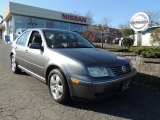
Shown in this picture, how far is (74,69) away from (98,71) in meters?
0.45

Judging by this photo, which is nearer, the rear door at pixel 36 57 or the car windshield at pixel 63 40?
the rear door at pixel 36 57

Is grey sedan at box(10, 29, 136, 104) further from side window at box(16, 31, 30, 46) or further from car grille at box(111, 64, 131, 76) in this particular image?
side window at box(16, 31, 30, 46)

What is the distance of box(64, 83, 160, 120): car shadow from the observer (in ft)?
13.0

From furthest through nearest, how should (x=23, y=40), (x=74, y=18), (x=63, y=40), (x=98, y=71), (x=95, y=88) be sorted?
(x=74, y=18), (x=23, y=40), (x=63, y=40), (x=98, y=71), (x=95, y=88)

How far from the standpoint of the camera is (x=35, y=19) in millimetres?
38000

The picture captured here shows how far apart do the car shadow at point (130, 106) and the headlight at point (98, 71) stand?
742 mm

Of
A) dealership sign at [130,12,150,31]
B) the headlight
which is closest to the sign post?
dealership sign at [130,12,150,31]

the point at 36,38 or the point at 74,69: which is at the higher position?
the point at 36,38

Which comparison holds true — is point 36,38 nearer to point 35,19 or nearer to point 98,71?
point 98,71

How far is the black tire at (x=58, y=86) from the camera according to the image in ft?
13.7

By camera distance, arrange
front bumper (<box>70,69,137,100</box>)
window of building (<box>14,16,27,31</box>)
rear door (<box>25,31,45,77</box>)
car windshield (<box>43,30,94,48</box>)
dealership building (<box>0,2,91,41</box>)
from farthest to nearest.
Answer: window of building (<box>14,16,27,31</box>)
dealership building (<box>0,2,91,41</box>)
car windshield (<box>43,30,94,48</box>)
rear door (<box>25,31,45,77</box>)
front bumper (<box>70,69,137,100</box>)

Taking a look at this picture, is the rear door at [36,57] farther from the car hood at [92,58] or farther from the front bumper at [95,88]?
the front bumper at [95,88]

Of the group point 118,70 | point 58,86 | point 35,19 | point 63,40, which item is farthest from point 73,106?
point 35,19

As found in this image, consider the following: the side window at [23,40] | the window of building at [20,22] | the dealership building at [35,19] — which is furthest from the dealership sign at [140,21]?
the window of building at [20,22]
